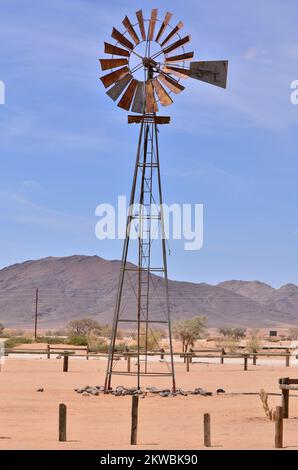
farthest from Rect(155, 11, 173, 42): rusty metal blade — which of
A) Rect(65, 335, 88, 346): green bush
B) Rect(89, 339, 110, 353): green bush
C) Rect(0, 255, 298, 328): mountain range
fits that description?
Rect(0, 255, 298, 328): mountain range

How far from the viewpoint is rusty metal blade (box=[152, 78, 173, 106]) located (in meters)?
24.0

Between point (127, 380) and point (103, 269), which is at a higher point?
point (103, 269)

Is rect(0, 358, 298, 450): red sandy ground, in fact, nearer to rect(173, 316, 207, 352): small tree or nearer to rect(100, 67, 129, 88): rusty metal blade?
rect(100, 67, 129, 88): rusty metal blade

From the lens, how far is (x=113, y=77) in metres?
24.2

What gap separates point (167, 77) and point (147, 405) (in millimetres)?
8750

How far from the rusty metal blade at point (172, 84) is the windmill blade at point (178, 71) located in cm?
19

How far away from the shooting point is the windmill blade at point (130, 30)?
78.1 ft

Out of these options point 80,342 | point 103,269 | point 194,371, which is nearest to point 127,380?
point 194,371

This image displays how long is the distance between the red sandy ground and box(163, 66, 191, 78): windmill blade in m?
8.71

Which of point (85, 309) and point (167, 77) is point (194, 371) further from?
point (85, 309)

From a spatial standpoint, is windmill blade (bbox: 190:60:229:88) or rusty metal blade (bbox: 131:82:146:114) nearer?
windmill blade (bbox: 190:60:229:88)

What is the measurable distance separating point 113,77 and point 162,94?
1.42 metres

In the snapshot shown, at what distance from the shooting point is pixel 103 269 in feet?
545

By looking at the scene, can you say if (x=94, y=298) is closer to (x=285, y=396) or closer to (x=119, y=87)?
(x=119, y=87)
